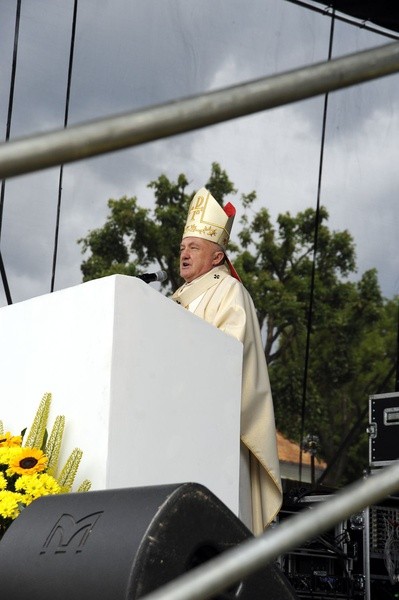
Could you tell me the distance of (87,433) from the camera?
8.10ft

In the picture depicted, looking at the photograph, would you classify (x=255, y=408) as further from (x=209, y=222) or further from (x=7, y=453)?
(x=7, y=453)

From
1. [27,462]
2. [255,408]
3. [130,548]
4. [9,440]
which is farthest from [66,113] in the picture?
[130,548]

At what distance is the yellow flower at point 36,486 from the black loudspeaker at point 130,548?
70 centimetres

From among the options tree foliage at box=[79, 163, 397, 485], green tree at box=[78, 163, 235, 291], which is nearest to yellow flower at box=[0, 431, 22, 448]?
green tree at box=[78, 163, 235, 291]

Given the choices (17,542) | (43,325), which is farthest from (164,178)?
(17,542)

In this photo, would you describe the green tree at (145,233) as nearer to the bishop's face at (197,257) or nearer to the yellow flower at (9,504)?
the bishop's face at (197,257)

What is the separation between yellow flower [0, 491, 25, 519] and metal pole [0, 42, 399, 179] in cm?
162

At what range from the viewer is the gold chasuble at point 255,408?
11.1ft

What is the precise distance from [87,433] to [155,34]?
5.52 metres

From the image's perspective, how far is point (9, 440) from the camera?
2.56m

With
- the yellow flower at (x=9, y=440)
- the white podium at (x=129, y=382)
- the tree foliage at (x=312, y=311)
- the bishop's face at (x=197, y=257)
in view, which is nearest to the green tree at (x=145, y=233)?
the tree foliage at (x=312, y=311)

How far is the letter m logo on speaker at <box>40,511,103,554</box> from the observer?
1.55m

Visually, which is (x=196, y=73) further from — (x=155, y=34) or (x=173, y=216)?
(x=173, y=216)

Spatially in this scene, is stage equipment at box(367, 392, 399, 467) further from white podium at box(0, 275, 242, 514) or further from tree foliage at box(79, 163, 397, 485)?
tree foliage at box(79, 163, 397, 485)
